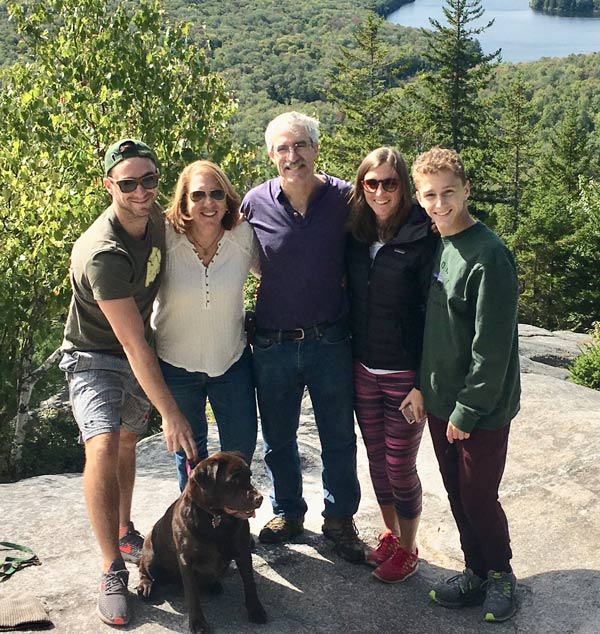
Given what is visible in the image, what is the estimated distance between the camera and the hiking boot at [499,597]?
429cm

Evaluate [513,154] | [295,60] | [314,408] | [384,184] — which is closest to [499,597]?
[314,408]

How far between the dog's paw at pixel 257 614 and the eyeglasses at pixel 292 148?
2456 millimetres

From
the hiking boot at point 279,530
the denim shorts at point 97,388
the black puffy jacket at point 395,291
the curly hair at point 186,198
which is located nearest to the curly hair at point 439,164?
the black puffy jacket at point 395,291

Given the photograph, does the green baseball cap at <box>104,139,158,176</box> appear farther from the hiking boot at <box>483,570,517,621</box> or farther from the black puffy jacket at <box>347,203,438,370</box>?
the hiking boot at <box>483,570,517,621</box>

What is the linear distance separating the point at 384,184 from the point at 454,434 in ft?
4.51

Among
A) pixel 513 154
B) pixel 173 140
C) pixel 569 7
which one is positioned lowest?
pixel 173 140

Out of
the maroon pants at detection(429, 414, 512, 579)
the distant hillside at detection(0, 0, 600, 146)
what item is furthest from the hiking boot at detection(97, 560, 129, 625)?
the distant hillside at detection(0, 0, 600, 146)

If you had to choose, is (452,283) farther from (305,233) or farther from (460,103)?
(460,103)

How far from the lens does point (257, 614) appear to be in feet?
13.6

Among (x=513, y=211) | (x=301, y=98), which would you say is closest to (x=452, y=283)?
(x=513, y=211)

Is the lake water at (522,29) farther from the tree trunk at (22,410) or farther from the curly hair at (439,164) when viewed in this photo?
the curly hair at (439,164)

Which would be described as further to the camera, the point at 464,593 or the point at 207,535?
the point at 464,593

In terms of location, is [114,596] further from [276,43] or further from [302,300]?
[276,43]

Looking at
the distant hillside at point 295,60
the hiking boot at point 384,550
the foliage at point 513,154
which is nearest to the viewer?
the hiking boot at point 384,550
